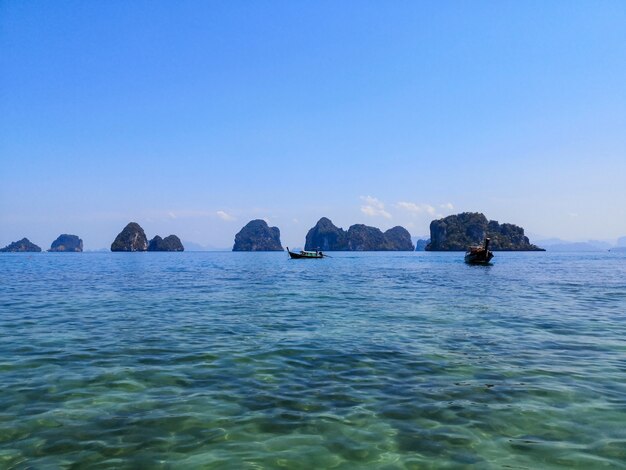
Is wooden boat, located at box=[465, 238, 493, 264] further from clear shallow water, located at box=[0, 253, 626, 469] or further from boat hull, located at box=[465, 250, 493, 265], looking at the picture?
clear shallow water, located at box=[0, 253, 626, 469]

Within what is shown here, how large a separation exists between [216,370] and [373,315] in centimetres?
1047

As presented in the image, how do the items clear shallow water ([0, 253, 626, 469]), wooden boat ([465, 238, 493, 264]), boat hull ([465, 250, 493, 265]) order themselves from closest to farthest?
clear shallow water ([0, 253, 626, 469])
wooden boat ([465, 238, 493, 264])
boat hull ([465, 250, 493, 265])

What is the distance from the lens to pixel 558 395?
8.32 meters

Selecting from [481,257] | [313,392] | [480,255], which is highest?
[480,255]

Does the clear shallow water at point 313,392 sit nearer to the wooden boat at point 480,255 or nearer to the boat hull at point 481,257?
the wooden boat at point 480,255

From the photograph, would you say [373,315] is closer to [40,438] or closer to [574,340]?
[574,340]

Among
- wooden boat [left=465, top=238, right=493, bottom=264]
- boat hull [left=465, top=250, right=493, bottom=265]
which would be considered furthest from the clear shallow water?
boat hull [left=465, top=250, right=493, bottom=265]

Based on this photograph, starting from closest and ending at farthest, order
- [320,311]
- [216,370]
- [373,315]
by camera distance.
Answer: [216,370]
[373,315]
[320,311]

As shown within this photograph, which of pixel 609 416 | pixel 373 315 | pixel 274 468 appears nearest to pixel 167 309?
pixel 373 315

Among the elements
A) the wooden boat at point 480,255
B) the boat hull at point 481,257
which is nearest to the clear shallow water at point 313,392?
the wooden boat at point 480,255

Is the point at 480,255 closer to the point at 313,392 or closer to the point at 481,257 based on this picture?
the point at 481,257

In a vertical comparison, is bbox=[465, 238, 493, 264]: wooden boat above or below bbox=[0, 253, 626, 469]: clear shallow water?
above

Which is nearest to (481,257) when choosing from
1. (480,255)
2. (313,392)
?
(480,255)

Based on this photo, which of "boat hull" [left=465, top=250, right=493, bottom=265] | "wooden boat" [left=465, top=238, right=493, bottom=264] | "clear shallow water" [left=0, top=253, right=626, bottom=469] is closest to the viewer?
"clear shallow water" [left=0, top=253, right=626, bottom=469]
